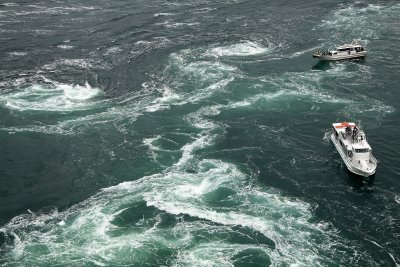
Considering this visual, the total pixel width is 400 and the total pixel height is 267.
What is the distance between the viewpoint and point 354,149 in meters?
107

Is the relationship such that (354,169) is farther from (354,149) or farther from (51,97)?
(51,97)

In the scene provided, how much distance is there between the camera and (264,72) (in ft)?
506

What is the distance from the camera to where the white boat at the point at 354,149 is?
10550 cm

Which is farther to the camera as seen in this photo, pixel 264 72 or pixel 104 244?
pixel 264 72

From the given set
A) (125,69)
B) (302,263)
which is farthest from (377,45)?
(302,263)

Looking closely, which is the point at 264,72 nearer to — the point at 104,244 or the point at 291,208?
the point at 291,208

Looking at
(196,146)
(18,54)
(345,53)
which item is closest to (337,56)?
(345,53)

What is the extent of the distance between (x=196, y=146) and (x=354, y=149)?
1377 inches

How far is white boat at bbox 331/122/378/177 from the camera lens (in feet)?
346

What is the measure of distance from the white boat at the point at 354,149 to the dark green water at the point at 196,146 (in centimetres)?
260

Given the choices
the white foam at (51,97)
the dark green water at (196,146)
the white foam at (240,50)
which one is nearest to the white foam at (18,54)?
the dark green water at (196,146)

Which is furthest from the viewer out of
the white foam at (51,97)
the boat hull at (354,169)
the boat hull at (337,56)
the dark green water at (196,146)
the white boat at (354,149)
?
the boat hull at (337,56)

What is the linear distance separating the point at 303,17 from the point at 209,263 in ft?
441

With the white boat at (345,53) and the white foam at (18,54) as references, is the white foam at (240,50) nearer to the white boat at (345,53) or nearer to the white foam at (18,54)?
the white boat at (345,53)
